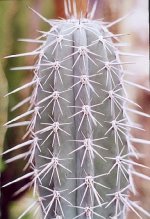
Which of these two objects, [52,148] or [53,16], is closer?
[52,148]

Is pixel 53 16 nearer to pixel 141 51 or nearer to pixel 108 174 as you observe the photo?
pixel 141 51

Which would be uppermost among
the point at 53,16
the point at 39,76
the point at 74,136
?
the point at 53,16

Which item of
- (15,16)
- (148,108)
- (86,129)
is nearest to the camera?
(86,129)

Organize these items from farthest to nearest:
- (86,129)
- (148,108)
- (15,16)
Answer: (148,108) → (15,16) → (86,129)

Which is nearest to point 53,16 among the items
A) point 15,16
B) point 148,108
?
point 15,16
